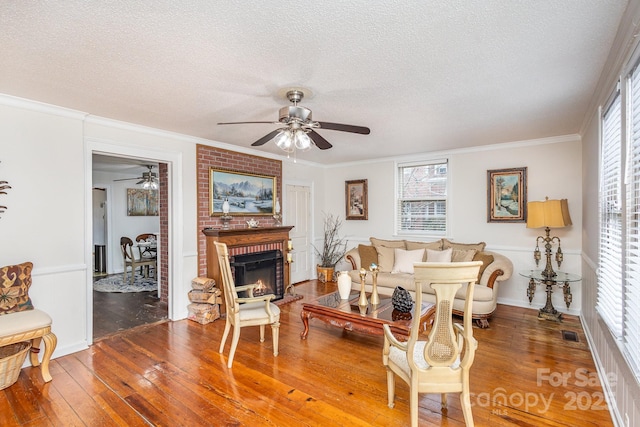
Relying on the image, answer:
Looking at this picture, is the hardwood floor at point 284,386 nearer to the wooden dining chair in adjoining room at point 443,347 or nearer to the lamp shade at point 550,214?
the wooden dining chair in adjoining room at point 443,347

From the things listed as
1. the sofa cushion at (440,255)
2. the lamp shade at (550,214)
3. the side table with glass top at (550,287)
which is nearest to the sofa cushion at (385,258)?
the sofa cushion at (440,255)

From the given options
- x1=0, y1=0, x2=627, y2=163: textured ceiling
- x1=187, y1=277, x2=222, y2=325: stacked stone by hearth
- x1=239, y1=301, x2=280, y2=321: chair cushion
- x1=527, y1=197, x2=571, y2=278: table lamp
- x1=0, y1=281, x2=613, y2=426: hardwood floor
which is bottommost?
x1=0, y1=281, x2=613, y2=426: hardwood floor

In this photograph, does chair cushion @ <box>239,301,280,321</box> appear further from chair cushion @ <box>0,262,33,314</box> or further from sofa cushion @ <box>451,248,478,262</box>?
sofa cushion @ <box>451,248,478,262</box>

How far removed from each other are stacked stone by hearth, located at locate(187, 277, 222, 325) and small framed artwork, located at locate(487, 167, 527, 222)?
4.22 meters

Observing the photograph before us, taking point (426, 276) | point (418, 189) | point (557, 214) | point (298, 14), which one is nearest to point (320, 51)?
point (298, 14)

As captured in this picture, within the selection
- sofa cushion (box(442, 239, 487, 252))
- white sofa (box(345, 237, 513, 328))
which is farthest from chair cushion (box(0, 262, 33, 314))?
sofa cushion (box(442, 239, 487, 252))

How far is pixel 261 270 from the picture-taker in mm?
4980

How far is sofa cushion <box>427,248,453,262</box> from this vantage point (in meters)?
4.57

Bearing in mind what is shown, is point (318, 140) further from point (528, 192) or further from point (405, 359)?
point (528, 192)

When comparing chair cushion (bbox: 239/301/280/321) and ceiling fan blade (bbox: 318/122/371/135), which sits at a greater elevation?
ceiling fan blade (bbox: 318/122/371/135)

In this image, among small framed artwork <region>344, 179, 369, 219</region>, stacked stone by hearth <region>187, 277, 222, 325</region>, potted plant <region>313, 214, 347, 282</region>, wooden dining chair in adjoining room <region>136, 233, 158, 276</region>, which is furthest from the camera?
wooden dining chair in adjoining room <region>136, 233, 158, 276</region>

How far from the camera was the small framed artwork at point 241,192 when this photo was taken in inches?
184

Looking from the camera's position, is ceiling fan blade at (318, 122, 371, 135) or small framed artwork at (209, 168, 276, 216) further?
small framed artwork at (209, 168, 276, 216)

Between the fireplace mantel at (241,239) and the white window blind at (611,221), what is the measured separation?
13.0 feet
